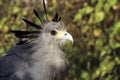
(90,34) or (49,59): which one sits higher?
(49,59)

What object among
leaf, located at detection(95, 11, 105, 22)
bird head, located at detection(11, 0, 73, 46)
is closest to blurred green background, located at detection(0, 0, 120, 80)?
leaf, located at detection(95, 11, 105, 22)

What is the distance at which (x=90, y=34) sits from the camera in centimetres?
797

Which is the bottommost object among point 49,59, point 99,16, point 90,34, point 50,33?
point 90,34

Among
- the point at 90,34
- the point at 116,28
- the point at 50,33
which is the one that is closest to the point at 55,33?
the point at 50,33

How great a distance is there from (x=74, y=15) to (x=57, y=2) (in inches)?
12.4

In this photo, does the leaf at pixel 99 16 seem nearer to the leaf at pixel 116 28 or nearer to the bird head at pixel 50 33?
the leaf at pixel 116 28

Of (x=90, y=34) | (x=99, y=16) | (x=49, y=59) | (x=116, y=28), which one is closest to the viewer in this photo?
(x=49, y=59)

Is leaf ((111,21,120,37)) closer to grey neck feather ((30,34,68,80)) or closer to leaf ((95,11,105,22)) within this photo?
leaf ((95,11,105,22))

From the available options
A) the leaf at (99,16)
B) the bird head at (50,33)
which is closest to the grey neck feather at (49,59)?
the bird head at (50,33)

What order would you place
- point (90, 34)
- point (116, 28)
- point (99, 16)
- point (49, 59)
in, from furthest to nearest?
point (90, 34) < point (99, 16) < point (116, 28) < point (49, 59)

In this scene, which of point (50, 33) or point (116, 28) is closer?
point (50, 33)

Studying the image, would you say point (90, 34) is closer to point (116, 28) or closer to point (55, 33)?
point (116, 28)

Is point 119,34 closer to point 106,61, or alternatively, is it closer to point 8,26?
point 106,61

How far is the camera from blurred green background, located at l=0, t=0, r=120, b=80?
7.64 metres
